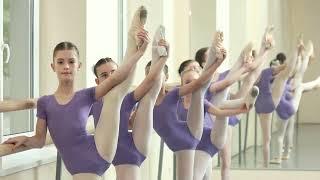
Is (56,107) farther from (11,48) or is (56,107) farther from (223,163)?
(223,163)

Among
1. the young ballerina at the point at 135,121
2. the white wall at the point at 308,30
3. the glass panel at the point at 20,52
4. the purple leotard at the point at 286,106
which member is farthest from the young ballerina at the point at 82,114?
the white wall at the point at 308,30

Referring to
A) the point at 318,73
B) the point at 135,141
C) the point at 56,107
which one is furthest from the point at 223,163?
the point at 56,107

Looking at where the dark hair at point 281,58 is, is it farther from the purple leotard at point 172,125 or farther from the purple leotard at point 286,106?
the purple leotard at point 172,125

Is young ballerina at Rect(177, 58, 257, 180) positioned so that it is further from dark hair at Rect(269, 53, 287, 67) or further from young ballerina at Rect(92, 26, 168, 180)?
dark hair at Rect(269, 53, 287, 67)

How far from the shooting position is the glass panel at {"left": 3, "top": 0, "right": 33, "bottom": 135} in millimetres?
2850

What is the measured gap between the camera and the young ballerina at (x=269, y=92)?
419 centimetres

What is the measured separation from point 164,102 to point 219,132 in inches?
14.7

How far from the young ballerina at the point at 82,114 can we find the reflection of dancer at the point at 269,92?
2.40 m

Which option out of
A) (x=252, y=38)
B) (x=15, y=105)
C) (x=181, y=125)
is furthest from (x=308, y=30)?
(x=15, y=105)

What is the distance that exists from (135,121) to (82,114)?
11.7 inches

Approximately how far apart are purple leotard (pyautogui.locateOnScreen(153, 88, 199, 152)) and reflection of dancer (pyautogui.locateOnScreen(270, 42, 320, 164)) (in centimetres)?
214

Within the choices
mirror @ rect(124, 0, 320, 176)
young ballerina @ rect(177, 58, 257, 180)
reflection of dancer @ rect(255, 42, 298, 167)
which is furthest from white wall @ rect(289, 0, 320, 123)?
young ballerina @ rect(177, 58, 257, 180)

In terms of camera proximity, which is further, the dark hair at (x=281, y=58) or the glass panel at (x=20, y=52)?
the dark hair at (x=281, y=58)

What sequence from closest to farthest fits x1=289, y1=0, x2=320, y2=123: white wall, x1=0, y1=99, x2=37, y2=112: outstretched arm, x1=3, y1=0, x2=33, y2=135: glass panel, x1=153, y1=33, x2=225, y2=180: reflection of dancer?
x1=0, y1=99, x2=37, y2=112: outstretched arm
x1=153, y1=33, x2=225, y2=180: reflection of dancer
x1=3, y1=0, x2=33, y2=135: glass panel
x1=289, y1=0, x2=320, y2=123: white wall
